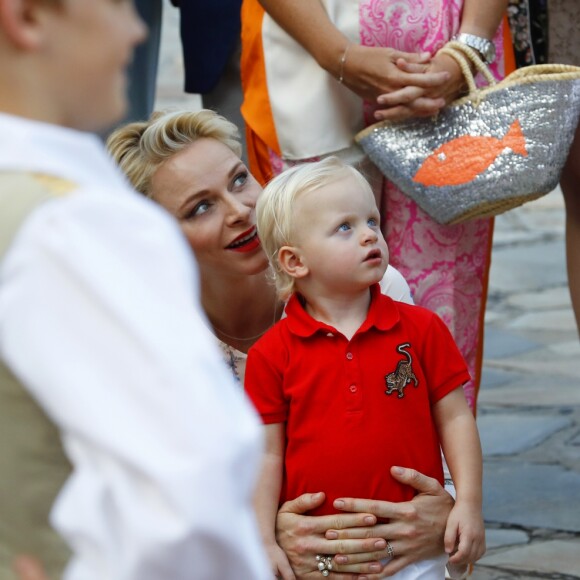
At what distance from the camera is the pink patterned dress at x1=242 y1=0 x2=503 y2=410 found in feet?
8.67

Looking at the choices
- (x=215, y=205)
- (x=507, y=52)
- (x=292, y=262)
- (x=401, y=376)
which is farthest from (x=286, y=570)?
(x=507, y=52)

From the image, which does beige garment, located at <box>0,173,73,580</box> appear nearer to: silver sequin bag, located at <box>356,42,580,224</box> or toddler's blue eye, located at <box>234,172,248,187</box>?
toddler's blue eye, located at <box>234,172,248,187</box>

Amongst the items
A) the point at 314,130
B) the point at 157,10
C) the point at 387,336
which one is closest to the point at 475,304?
the point at 314,130

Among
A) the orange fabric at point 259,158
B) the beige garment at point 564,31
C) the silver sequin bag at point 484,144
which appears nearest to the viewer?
the silver sequin bag at point 484,144

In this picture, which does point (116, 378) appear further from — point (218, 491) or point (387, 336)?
point (387, 336)

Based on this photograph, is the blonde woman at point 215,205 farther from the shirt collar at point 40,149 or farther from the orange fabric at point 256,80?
the shirt collar at point 40,149

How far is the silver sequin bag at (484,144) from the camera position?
99.8 inches

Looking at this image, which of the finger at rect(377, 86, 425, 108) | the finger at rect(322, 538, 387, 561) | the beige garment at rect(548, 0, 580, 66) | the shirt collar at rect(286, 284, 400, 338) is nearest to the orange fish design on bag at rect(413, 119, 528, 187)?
the finger at rect(377, 86, 425, 108)

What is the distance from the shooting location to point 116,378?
0.95 meters

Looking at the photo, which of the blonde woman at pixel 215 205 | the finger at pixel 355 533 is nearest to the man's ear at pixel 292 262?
the blonde woman at pixel 215 205

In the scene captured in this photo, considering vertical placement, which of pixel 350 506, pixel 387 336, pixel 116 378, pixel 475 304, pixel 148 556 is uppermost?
pixel 116 378

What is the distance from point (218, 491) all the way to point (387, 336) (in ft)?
3.86

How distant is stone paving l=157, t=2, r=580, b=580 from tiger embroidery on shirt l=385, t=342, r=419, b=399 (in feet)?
3.50

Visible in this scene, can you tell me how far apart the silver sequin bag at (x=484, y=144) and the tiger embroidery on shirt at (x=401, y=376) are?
0.57 m
